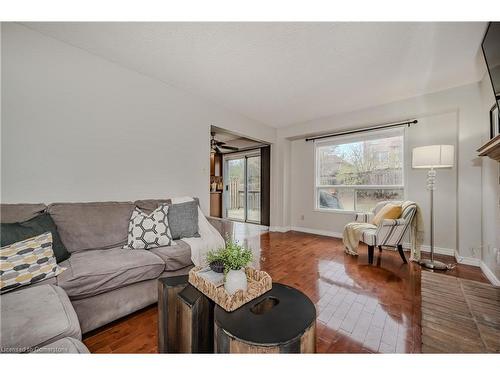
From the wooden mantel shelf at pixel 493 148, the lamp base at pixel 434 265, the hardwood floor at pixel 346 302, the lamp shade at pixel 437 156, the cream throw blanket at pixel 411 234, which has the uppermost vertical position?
the lamp shade at pixel 437 156

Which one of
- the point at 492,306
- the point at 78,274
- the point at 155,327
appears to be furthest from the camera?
the point at 155,327

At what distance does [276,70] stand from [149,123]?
1.68 meters

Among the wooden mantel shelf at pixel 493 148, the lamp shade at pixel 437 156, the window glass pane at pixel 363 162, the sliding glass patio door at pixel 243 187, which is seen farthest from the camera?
the sliding glass patio door at pixel 243 187

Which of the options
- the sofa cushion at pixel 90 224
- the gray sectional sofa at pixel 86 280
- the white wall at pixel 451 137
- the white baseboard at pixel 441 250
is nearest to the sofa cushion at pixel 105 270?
the gray sectional sofa at pixel 86 280

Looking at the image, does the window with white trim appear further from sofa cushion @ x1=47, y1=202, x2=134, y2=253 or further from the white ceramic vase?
sofa cushion @ x1=47, y1=202, x2=134, y2=253

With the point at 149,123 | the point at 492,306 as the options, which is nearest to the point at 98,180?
the point at 149,123

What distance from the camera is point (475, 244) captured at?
2689 millimetres

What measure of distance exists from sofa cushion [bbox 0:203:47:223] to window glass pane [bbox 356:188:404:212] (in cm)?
448

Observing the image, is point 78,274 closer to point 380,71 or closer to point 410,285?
point 410,285

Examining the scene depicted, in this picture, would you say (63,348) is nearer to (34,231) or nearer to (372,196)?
(34,231)

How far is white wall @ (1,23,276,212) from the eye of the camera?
1.76 m

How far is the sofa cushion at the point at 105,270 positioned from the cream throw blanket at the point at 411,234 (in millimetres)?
2548

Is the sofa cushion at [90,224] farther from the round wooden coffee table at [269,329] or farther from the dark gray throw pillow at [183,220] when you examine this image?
the round wooden coffee table at [269,329]

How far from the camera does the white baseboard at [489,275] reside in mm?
2114
